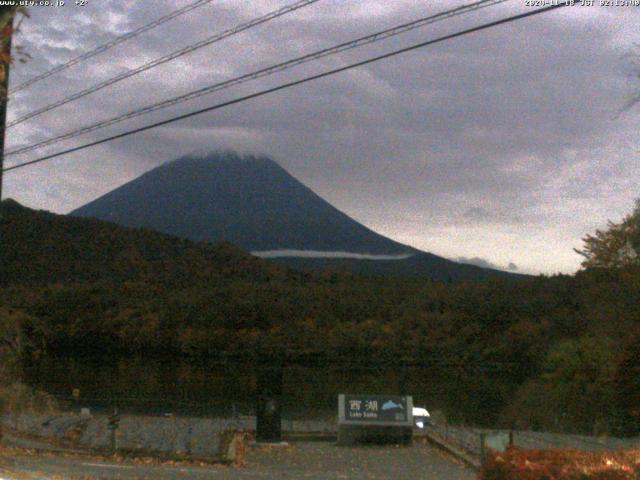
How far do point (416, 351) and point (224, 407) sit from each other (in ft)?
62.1

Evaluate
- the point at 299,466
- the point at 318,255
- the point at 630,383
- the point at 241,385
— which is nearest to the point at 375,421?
the point at 299,466

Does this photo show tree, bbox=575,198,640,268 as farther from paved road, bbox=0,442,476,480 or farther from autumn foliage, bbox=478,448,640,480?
autumn foliage, bbox=478,448,640,480

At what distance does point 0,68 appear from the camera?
325 inches

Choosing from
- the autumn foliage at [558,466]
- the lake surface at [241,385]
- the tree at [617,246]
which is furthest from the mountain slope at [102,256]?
the autumn foliage at [558,466]

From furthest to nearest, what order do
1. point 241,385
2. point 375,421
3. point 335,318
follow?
point 335,318 < point 241,385 < point 375,421

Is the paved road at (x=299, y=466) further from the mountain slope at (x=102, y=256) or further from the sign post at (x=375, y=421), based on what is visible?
the mountain slope at (x=102, y=256)

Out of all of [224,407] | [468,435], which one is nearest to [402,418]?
[468,435]

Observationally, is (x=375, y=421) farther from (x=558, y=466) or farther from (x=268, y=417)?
(x=558, y=466)

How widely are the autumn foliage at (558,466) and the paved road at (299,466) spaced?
22.7ft

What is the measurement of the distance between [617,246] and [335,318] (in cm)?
3071

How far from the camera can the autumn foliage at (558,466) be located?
883 cm

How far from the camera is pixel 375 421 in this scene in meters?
26.0

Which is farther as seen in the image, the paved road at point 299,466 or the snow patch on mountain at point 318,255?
the snow patch on mountain at point 318,255

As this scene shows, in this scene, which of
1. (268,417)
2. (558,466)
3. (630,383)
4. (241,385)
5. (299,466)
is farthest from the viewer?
(241,385)
